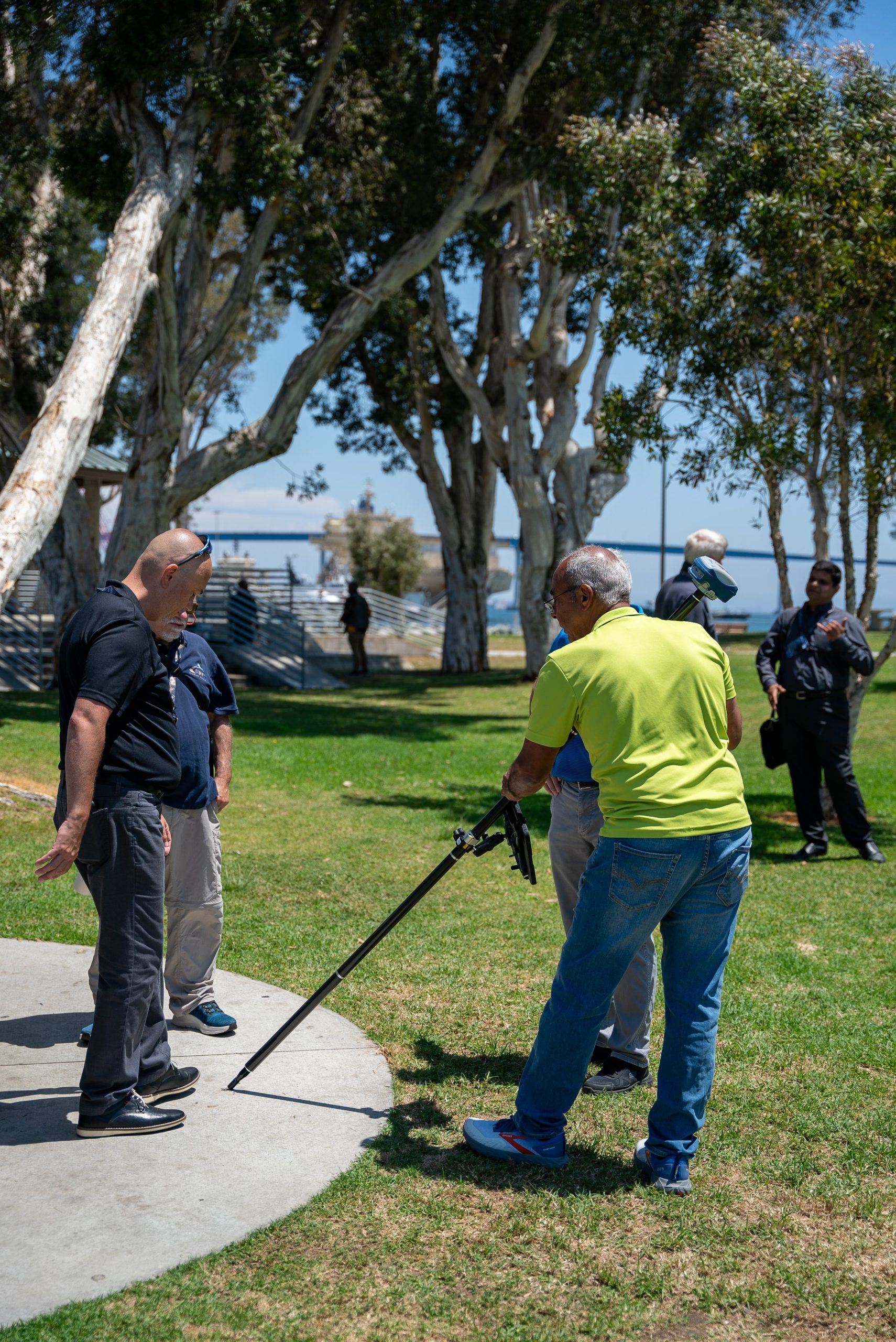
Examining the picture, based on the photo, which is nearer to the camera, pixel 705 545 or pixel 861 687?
pixel 705 545

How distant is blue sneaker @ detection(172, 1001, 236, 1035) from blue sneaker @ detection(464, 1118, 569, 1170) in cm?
136

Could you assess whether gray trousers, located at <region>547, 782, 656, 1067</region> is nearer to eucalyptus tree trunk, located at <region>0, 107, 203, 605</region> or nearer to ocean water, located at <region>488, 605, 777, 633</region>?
eucalyptus tree trunk, located at <region>0, 107, 203, 605</region>

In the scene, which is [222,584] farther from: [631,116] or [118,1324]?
[118,1324]

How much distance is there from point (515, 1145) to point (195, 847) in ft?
5.70

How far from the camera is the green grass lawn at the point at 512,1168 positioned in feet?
9.59

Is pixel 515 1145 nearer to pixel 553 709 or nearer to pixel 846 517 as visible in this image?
pixel 553 709

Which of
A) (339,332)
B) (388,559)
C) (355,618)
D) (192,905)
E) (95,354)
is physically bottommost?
(192,905)

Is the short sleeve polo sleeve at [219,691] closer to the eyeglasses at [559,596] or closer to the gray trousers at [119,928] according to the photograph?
the gray trousers at [119,928]

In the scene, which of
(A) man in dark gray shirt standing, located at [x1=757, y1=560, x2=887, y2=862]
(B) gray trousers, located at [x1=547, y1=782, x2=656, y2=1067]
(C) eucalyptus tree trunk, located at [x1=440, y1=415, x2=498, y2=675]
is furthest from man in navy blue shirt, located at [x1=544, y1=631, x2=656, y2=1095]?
(C) eucalyptus tree trunk, located at [x1=440, y1=415, x2=498, y2=675]

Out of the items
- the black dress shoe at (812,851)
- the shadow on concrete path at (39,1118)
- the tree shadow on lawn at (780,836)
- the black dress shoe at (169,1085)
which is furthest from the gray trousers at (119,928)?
the black dress shoe at (812,851)

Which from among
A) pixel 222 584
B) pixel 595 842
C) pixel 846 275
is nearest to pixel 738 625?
pixel 222 584

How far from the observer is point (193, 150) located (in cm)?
1441

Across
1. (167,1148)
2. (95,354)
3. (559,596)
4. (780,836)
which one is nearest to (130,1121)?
(167,1148)

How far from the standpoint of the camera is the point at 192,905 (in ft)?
15.3
